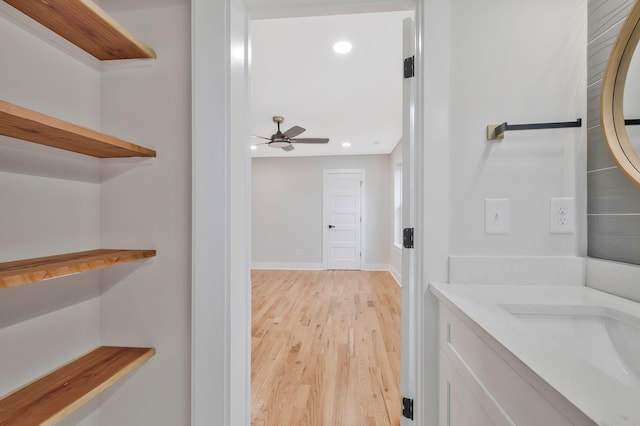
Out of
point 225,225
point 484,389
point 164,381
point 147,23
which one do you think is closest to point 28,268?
point 225,225

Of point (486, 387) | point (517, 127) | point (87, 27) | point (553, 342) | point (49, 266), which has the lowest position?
point (486, 387)

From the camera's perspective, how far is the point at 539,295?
0.94m

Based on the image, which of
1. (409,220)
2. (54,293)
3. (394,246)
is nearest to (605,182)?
(409,220)

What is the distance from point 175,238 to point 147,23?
2.67 ft

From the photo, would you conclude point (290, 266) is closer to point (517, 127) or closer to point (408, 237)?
point (408, 237)

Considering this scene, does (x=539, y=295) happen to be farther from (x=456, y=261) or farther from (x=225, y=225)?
(x=225, y=225)

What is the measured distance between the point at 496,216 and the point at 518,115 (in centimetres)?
39

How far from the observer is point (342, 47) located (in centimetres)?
219

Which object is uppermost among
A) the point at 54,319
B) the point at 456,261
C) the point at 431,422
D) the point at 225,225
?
the point at 225,225

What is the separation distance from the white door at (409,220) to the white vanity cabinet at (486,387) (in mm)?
159

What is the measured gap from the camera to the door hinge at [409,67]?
117 centimetres

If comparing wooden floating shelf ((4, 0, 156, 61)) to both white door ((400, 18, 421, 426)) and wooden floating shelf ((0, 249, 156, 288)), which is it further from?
white door ((400, 18, 421, 426))

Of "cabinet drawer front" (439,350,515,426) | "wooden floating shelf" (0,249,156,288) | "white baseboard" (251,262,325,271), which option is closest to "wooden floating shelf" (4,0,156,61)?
"wooden floating shelf" (0,249,156,288)

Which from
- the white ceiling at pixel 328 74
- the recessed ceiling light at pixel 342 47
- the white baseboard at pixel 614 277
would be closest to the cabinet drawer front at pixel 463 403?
the white baseboard at pixel 614 277
